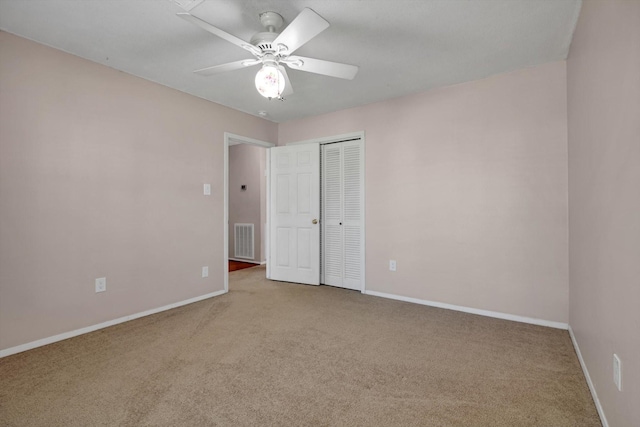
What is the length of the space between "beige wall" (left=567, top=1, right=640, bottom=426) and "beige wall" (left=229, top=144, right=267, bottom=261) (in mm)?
4751

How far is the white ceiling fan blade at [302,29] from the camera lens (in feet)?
5.28

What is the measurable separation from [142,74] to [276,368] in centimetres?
293

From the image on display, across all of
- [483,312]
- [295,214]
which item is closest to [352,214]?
[295,214]

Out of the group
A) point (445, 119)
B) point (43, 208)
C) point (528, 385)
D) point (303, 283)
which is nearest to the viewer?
point (528, 385)

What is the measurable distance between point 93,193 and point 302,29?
90.8 inches

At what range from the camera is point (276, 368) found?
79.7 inches

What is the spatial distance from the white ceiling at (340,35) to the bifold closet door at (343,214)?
1.08 meters

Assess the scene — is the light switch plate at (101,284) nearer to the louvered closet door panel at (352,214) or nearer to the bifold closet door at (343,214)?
the bifold closet door at (343,214)

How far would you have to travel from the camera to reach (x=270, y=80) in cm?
201

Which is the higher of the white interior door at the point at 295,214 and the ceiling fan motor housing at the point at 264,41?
the ceiling fan motor housing at the point at 264,41

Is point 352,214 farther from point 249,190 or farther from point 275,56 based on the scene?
point 249,190

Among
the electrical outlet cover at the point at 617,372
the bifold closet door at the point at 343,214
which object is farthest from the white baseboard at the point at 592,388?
the bifold closet door at the point at 343,214

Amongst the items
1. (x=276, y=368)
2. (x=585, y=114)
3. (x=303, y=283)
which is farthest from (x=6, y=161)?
(x=585, y=114)

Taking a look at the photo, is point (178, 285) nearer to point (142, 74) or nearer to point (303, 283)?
point (303, 283)
